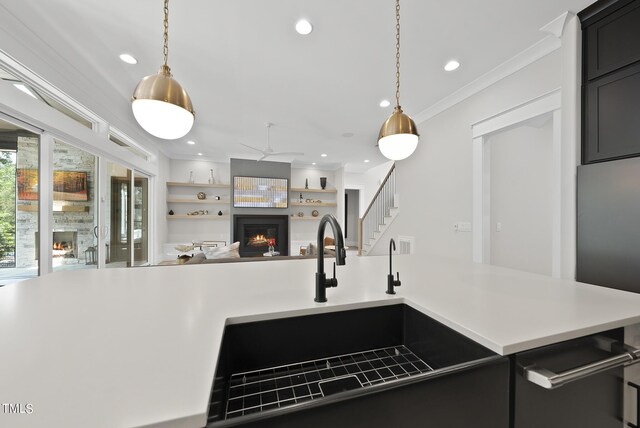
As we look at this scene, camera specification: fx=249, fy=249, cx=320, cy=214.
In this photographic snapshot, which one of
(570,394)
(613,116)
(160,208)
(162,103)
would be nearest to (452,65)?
(613,116)

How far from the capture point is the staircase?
4.89 m

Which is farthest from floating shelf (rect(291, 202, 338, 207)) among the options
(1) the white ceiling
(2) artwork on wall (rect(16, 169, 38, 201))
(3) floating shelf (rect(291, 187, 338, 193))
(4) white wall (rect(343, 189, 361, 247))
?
(2) artwork on wall (rect(16, 169, 38, 201))

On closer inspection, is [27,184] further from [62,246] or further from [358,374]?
[358,374]

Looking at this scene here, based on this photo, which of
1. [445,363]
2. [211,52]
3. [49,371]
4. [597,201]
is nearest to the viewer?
[49,371]

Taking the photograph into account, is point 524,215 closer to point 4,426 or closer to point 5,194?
point 4,426

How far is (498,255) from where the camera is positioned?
391cm

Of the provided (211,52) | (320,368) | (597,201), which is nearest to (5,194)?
(211,52)

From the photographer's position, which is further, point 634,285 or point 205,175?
point 205,175

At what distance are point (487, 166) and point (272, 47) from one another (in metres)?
2.74

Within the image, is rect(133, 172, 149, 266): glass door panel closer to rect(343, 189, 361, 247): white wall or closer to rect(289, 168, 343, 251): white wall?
rect(289, 168, 343, 251): white wall

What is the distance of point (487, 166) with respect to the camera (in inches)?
118

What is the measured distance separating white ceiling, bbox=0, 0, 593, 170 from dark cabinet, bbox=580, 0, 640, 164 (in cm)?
21

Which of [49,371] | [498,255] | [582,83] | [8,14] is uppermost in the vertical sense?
[8,14]

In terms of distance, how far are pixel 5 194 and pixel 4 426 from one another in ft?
9.60
